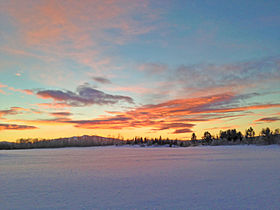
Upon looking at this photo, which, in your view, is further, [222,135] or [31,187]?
[222,135]

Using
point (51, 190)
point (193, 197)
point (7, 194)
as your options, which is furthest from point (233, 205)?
point (7, 194)

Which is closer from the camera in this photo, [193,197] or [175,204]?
[175,204]

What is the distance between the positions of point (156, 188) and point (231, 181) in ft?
7.02

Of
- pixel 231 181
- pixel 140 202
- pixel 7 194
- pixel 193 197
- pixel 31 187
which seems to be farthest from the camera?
pixel 231 181

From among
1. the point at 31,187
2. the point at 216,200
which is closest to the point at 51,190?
the point at 31,187

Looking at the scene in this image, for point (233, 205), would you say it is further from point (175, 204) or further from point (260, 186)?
point (260, 186)

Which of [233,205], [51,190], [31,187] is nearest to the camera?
[233,205]

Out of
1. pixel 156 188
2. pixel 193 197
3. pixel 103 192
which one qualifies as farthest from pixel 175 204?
pixel 103 192

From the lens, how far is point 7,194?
4887mm

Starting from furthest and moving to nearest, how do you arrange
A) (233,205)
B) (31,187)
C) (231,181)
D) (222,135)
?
(222,135) → (231,181) → (31,187) → (233,205)

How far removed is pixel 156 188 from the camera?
5254 millimetres

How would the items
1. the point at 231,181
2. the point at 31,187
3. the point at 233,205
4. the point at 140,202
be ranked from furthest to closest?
the point at 231,181 → the point at 31,187 → the point at 140,202 → the point at 233,205

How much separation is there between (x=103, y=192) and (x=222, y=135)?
186 feet

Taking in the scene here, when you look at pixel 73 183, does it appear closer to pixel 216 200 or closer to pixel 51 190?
pixel 51 190
